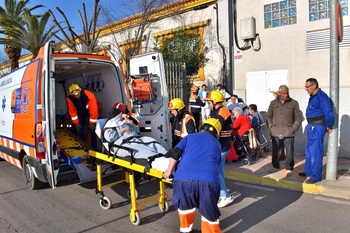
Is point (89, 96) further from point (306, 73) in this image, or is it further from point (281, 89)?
point (306, 73)

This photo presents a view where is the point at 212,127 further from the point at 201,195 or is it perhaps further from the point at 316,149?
the point at 316,149

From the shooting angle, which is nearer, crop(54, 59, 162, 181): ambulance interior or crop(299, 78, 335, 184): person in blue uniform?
crop(299, 78, 335, 184): person in blue uniform

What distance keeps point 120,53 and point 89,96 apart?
952 cm

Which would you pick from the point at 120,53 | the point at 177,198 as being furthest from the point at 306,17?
the point at 120,53

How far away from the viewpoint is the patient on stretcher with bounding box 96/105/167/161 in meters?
4.81

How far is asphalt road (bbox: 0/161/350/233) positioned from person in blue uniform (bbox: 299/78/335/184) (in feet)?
1.74

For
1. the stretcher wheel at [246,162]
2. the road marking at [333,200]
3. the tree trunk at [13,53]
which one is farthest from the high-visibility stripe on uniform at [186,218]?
the tree trunk at [13,53]

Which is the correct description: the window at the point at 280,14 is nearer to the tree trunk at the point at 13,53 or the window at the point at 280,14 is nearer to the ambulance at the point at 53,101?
the ambulance at the point at 53,101

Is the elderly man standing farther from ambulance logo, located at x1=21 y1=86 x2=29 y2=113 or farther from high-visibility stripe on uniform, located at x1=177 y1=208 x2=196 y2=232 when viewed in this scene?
ambulance logo, located at x1=21 y1=86 x2=29 y2=113

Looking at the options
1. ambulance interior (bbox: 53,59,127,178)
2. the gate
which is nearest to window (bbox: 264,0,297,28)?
the gate

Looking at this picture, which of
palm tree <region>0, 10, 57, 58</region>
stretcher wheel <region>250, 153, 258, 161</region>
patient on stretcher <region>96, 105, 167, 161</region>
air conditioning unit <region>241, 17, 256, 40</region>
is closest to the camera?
patient on stretcher <region>96, 105, 167, 161</region>

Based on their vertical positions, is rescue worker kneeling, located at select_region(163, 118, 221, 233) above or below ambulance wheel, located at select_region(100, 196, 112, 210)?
above

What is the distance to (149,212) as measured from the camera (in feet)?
16.3

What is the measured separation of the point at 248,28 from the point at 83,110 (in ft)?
18.1
